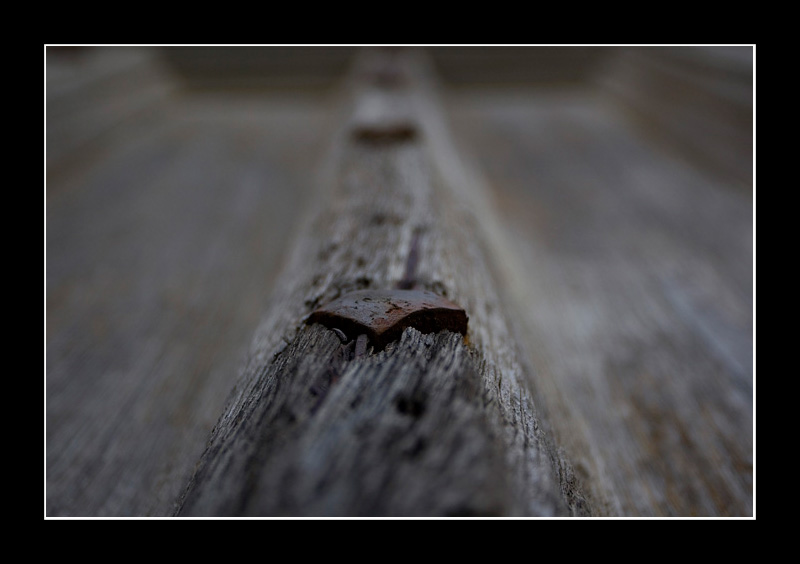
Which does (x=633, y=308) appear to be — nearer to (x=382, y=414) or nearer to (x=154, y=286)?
(x=382, y=414)

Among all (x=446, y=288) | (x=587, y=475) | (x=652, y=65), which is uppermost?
(x=652, y=65)

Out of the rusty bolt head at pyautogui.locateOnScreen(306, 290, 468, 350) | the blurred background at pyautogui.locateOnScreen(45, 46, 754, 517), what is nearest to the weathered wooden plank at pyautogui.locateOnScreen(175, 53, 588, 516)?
the rusty bolt head at pyautogui.locateOnScreen(306, 290, 468, 350)

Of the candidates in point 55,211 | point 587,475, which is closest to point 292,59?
point 55,211

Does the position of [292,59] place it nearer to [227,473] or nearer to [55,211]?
[55,211]

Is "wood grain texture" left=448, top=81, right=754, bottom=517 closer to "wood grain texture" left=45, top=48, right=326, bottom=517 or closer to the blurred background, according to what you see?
the blurred background

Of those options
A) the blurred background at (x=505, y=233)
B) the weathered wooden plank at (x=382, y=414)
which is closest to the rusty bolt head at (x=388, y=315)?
the weathered wooden plank at (x=382, y=414)
